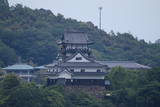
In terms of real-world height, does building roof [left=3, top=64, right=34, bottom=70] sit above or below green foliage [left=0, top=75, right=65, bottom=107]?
above

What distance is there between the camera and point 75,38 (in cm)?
3219

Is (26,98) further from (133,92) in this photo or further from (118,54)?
(118,54)

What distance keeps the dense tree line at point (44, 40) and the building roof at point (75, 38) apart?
35.9 feet

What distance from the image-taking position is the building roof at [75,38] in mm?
32000

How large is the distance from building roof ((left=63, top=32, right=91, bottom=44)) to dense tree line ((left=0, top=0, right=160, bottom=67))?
10952 mm

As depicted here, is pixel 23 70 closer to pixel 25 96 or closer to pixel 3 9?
pixel 3 9

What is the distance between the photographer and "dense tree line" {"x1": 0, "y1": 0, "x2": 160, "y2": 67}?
45938 millimetres

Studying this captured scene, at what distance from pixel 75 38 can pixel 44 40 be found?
1721cm

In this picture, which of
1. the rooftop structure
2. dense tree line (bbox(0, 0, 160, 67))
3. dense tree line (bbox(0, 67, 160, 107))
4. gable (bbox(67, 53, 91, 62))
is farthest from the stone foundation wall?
dense tree line (bbox(0, 0, 160, 67))

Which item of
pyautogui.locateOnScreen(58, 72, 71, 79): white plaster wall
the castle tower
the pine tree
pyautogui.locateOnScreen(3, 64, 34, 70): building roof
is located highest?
the pine tree

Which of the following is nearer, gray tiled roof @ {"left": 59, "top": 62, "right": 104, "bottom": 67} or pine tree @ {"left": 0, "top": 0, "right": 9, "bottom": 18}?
gray tiled roof @ {"left": 59, "top": 62, "right": 104, "bottom": 67}

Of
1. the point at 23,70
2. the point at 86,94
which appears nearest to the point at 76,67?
the point at 86,94

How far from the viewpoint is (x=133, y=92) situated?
26.9 meters

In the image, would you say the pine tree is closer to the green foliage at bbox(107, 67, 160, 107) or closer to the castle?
the castle
